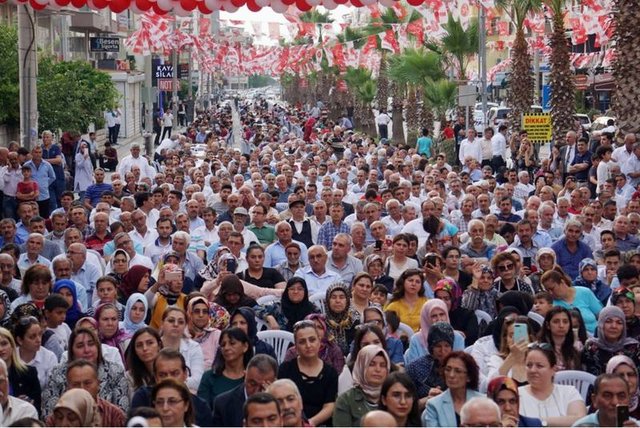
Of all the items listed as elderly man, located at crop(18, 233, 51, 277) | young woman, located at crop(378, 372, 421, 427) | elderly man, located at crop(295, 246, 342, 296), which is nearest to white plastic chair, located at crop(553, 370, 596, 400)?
young woman, located at crop(378, 372, 421, 427)

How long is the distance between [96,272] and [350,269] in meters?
2.63

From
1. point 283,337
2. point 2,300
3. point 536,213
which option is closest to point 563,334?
point 283,337

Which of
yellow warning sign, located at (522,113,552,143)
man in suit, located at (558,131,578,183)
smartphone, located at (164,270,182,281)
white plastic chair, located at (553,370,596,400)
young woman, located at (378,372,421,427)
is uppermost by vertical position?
yellow warning sign, located at (522,113,552,143)

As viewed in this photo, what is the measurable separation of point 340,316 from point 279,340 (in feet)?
1.83

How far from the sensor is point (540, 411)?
341 inches

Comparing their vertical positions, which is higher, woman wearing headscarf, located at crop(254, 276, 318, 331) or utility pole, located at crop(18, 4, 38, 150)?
utility pole, located at crop(18, 4, 38, 150)

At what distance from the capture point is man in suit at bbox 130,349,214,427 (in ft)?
27.8

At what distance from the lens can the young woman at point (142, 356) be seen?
9359 mm

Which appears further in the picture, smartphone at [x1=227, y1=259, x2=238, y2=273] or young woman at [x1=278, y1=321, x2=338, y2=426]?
smartphone at [x1=227, y1=259, x2=238, y2=273]

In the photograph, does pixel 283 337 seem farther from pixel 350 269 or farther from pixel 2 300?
pixel 350 269

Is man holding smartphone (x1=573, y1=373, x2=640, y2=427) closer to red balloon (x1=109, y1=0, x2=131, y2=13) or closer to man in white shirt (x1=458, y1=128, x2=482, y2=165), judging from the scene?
red balloon (x1=109, y1=0, x2=131, y2=13)

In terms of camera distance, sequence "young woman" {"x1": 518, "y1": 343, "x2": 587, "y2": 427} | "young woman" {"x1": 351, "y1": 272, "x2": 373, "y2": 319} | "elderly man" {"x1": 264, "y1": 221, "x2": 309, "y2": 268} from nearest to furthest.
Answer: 1. "young woman" {"x1": 518, "y1": 343, "x2": 587, "y2": 427}
2. "young woman" {"x1": 351, "y1": 272, "x2": 373, "y2": 319}
3. "elderly man" {"x1": 264, "y1": 221, "x2": 309, "y2": 268}

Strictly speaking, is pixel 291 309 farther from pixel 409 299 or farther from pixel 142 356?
pixel 142 356

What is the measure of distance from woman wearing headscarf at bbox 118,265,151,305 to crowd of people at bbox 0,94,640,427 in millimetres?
21
